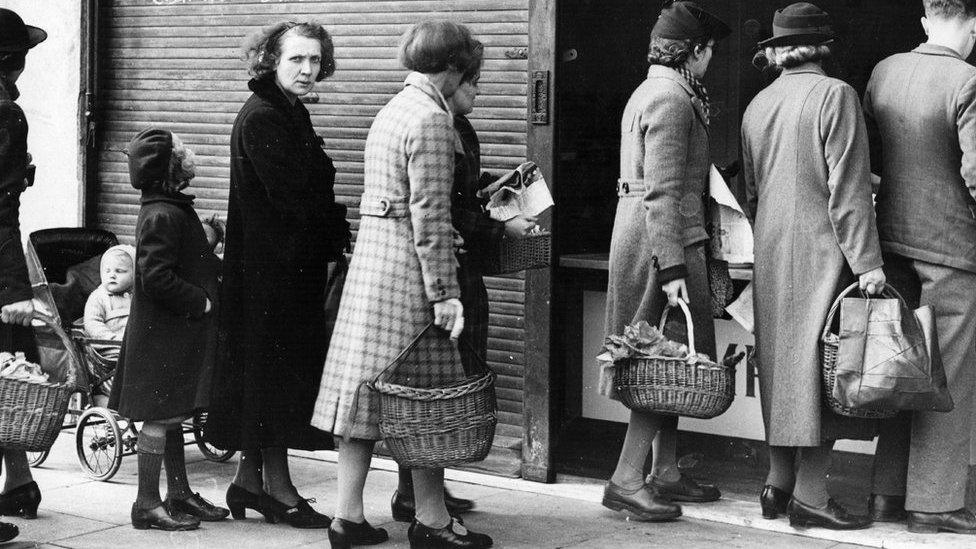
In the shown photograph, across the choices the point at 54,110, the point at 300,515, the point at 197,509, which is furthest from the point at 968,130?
the point at 54,110

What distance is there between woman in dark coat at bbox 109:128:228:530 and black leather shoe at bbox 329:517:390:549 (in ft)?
2.66

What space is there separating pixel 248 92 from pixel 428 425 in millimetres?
3299

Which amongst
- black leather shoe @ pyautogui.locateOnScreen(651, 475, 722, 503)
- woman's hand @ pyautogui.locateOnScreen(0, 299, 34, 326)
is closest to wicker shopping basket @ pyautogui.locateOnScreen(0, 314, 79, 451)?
woman's hand @ pyautogui.locateOnScreen(0, 299, 34, 326)

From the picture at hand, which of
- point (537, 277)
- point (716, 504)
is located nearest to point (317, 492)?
point (537, 277)

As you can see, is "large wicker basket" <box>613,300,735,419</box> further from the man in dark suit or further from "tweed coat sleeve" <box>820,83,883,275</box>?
the man in dark suit

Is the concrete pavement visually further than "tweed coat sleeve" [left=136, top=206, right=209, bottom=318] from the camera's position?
No

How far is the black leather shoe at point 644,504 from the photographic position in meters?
5.66

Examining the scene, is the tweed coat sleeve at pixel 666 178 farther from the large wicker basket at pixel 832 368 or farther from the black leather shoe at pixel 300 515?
the black leather shoe at pixel 300 515

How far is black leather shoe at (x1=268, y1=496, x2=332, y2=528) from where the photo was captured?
223 inches

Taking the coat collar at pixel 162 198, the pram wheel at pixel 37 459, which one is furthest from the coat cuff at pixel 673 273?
the pram wheel at pixel 37 459

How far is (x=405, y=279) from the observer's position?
16.6 ft

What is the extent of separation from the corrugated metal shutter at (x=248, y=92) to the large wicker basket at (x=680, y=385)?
1.29 meters

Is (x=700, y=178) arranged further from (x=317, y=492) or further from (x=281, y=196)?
(x=317, y=492)

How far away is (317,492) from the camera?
638cm
